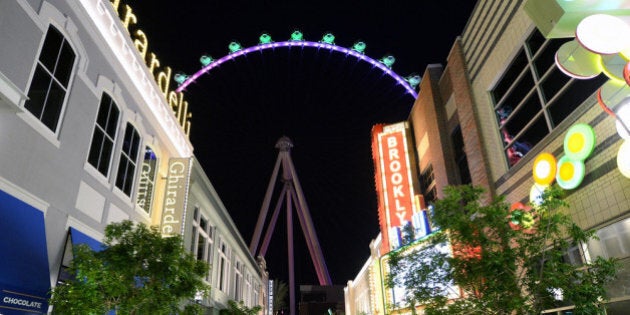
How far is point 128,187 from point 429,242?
9868mm

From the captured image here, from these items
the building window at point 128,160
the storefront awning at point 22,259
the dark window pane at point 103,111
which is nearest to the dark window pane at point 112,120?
the dark window pane at point 103,111

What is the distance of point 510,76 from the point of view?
17812mm

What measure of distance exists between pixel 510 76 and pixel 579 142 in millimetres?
6412

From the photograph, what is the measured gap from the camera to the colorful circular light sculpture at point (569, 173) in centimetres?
1223

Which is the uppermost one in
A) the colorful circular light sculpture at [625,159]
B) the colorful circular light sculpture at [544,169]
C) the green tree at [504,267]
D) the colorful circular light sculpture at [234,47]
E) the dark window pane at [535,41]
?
the colorful circular light sculpture at [234,47]

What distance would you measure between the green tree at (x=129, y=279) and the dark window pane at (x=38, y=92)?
3121 mm

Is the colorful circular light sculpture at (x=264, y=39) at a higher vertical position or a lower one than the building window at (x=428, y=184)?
higher

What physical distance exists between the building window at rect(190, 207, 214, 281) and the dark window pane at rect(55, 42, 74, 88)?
1057 centimetres

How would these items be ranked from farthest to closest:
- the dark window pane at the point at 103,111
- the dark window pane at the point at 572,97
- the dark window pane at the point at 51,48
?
the dark window pane at the point at 103,111
the dark window pane at the point at 572,97
the dark window pane at the point at 51,48

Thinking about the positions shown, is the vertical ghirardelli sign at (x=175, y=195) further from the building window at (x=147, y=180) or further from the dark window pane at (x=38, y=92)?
the dark window pane at (x=38, y=92)

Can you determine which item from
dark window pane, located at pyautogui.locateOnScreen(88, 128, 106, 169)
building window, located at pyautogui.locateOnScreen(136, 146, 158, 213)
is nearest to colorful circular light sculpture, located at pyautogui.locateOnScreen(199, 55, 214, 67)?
building window, located at pyautogui.locateOnScreen(136, 146, 158, 213)

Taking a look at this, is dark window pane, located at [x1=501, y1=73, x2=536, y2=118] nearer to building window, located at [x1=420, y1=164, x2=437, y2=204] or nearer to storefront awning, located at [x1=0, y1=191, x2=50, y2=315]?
building window, located at [x1=420, y1=164, x2=437, y2=204]

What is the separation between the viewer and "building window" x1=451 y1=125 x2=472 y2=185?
23.2 metres

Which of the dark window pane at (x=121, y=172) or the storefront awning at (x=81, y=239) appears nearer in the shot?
the storefront awning at (x=81, y=239)
